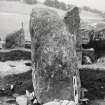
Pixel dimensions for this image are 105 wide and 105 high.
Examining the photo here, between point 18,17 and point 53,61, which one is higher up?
point 18,17

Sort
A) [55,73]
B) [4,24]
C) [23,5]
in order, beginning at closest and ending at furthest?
[55,73] < [4,24] < [23,5]

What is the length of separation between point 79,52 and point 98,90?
3973 mm

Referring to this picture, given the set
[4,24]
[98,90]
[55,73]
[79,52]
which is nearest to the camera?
[55,73]

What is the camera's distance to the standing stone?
11.2 metres

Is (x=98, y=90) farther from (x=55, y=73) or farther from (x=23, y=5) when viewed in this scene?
(x=23, y=5)

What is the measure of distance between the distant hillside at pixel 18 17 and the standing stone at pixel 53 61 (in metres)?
8.55

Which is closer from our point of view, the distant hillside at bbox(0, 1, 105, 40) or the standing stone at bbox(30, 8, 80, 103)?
the standing stone at bbox(30, 8, 80, 103)

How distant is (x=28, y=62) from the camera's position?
1717cm

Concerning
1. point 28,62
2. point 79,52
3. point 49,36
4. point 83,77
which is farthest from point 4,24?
point 49,36

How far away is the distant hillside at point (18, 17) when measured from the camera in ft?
67.3

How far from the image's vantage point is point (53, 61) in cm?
1118

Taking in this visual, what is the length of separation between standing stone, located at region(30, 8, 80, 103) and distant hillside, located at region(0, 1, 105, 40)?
855cm

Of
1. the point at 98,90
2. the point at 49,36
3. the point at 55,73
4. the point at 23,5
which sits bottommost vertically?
the point at 98,90

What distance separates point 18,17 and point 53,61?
444 inches
